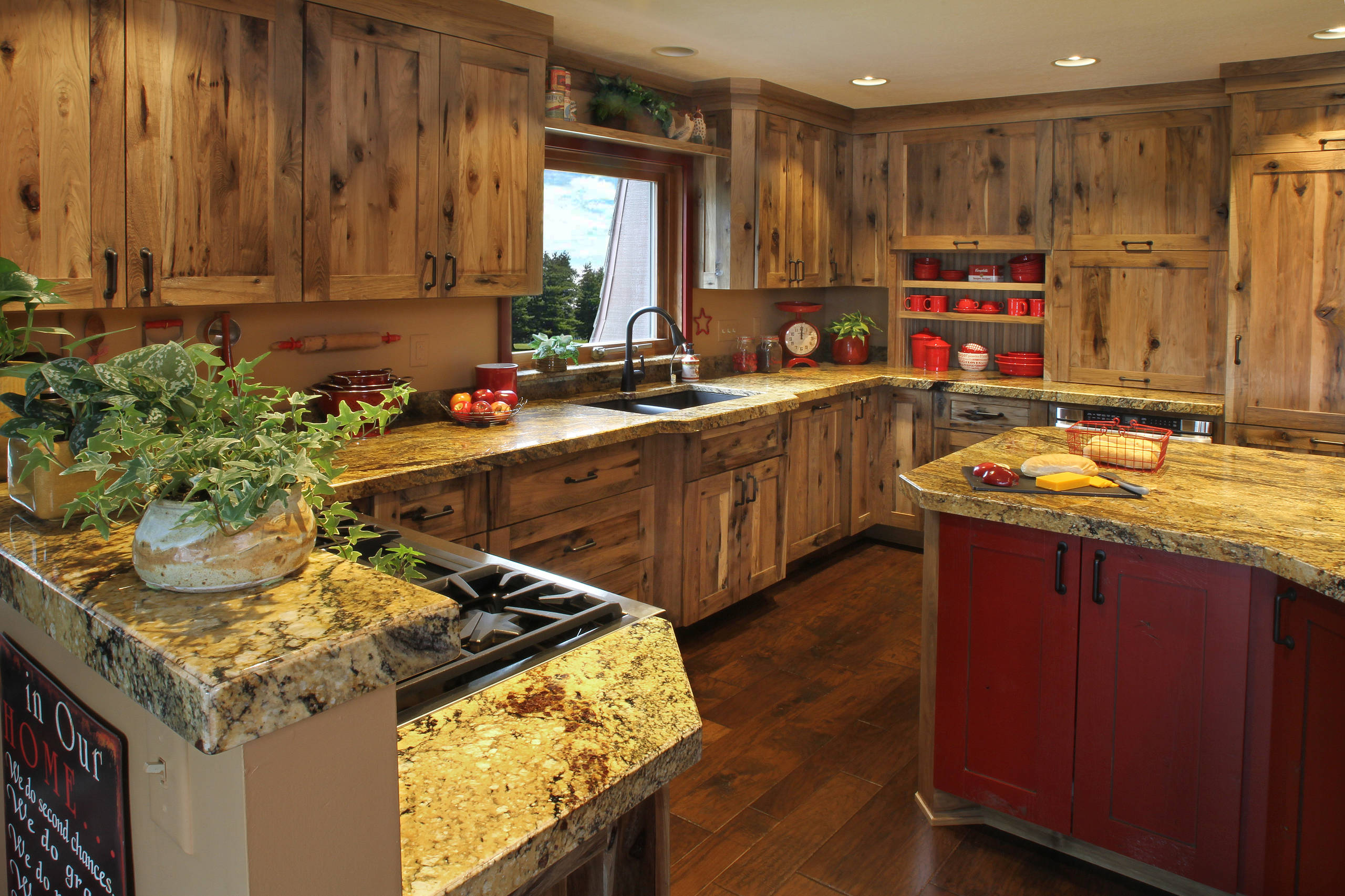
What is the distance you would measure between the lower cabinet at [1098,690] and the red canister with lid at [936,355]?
2.98 metres

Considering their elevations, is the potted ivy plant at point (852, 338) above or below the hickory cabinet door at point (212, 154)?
below

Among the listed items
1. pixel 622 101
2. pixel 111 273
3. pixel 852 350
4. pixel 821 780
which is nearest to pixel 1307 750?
pixel 821 780

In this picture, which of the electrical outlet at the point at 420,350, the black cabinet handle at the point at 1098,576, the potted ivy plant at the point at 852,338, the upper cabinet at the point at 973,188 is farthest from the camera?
the potted ivy plant at the point at 852,338

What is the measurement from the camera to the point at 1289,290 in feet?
13.2

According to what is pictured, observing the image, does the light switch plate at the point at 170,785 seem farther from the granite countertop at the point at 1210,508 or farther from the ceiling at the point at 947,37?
the ceiling at the point at 947,37

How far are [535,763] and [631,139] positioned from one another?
11.2 ft

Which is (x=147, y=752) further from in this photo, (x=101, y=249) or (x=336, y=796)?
(x=101, y=249)

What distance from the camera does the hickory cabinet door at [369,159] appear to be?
9.33 feet

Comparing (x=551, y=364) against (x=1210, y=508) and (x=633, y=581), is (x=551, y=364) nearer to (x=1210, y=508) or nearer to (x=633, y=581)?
(x=633, y=581)

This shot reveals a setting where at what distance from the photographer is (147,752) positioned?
3.08ft

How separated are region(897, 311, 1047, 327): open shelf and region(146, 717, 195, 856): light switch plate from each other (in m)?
4.75

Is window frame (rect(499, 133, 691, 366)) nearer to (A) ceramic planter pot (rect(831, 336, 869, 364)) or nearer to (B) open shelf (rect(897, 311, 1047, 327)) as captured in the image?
(A) ceramic planter pot (rect(831, 336, 869, 364))

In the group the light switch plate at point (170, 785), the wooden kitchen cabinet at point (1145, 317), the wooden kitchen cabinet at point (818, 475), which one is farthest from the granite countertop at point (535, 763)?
the wooden kitchen cabinet at point (1145, 317)

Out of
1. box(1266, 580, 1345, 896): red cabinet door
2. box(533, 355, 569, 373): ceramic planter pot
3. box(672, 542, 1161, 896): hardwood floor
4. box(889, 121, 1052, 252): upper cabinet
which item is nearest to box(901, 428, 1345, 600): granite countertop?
box(1266, 580, 1345, 896): red cabinet door
